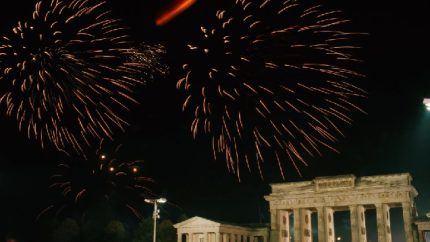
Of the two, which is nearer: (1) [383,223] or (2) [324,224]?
(1) [383,223]

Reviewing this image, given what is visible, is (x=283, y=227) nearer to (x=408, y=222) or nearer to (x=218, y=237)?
(x=218, y=237)

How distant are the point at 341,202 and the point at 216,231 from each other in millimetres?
20424

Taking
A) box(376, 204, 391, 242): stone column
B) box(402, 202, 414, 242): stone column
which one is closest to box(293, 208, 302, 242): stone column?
box(376, 204, 391, 242): stone column

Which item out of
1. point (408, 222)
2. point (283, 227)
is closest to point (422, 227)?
point (408, 222)

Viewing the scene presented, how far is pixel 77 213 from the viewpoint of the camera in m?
84.9

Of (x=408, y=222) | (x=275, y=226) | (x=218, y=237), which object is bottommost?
(x=218, y=237)

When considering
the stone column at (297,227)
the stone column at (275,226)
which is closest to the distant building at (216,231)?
the stone column at (275,226)

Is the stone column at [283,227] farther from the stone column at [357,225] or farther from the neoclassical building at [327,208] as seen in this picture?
the stone column at [357,225]

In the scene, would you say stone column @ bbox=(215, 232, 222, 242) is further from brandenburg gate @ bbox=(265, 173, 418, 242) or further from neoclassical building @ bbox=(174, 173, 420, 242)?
brandenburg gate @ bbox=(265, 173, 418, 242)

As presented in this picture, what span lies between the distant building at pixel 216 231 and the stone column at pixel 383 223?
2004 cm

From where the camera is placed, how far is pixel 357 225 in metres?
68.2

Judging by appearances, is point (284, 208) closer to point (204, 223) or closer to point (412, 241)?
point (204, 223)

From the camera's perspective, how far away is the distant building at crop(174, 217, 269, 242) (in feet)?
247

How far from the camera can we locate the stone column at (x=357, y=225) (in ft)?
223
